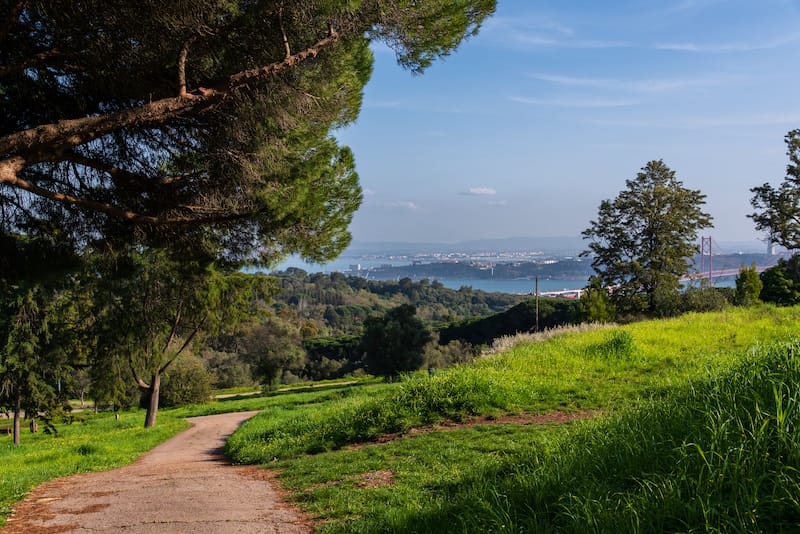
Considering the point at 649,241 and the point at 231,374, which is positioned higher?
the point at 649,241

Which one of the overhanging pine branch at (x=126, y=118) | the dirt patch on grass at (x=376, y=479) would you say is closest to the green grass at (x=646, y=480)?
the dirt patch on grass at (x=376, y=479)

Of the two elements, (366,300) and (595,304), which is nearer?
(595,304)

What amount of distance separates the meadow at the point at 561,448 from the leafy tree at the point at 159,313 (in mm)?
6479

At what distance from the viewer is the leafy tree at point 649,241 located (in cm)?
3094

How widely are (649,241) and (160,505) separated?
31538 millimetres

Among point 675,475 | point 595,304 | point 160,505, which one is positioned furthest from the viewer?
point 595,304

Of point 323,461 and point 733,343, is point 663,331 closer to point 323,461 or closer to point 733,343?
point 733,343

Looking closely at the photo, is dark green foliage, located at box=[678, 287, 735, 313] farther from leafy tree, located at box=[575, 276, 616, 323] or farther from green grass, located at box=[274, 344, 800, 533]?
green grass, located at box=[274, 344, 800, 533]

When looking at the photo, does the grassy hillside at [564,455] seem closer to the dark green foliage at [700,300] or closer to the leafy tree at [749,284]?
the dark green foliage at [700,300]

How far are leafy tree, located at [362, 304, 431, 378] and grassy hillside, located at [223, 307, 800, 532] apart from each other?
2798 cm

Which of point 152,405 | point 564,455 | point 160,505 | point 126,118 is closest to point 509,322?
point 152,405

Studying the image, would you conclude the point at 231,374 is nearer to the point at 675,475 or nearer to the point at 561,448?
the point at 561,448

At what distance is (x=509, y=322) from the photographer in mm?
61312

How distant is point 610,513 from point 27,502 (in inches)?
266
